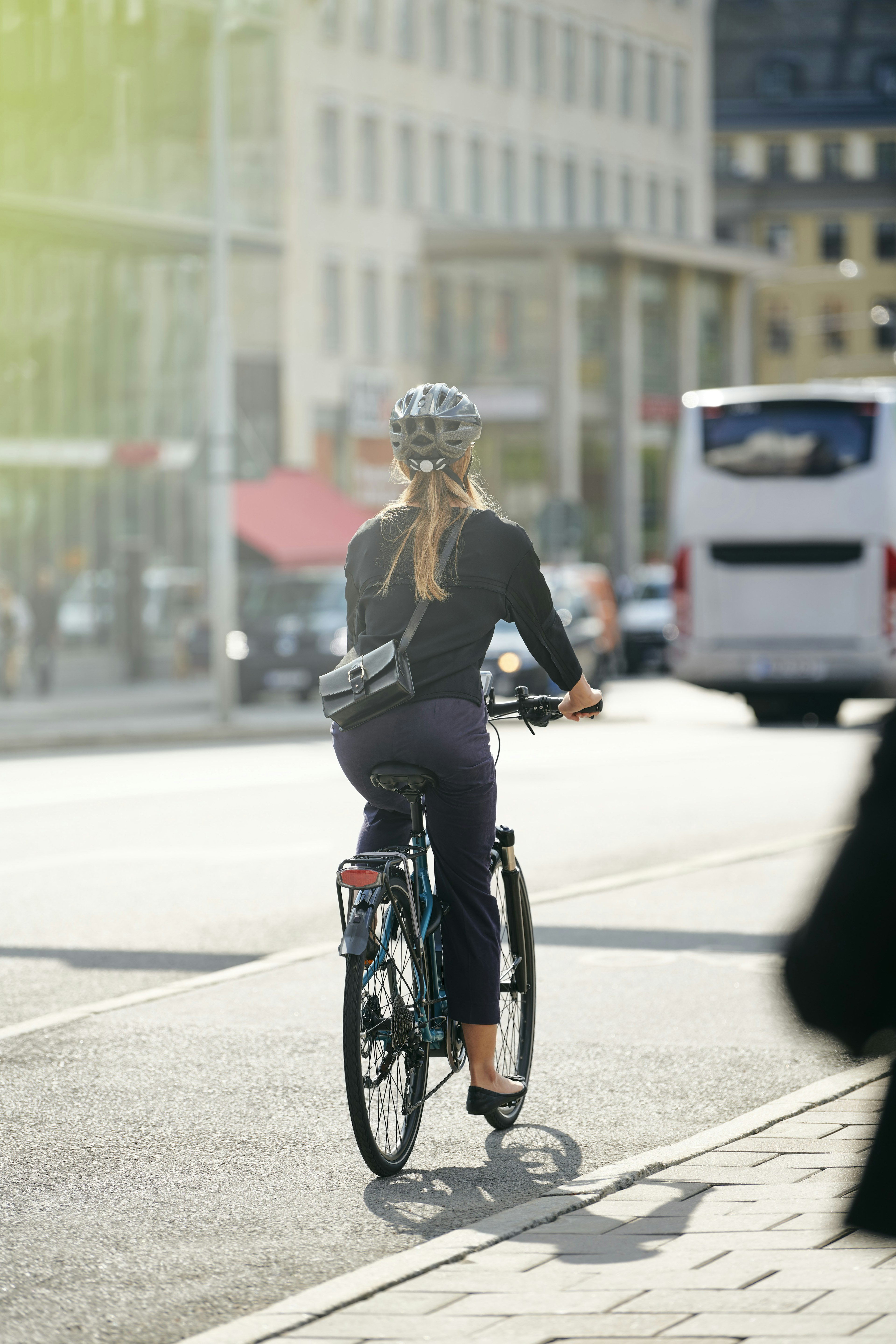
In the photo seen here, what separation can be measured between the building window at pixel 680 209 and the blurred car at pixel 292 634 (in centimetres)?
3805

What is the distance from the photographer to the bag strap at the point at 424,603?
18.2 ft

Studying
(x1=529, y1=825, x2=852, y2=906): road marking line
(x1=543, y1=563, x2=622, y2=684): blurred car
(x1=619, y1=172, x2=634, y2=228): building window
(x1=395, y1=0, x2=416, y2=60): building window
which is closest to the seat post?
(x1=529, y1=825, x2=852, y2=906): road marking line

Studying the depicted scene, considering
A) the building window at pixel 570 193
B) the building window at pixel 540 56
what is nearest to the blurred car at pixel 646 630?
the building window at pixel 570 193

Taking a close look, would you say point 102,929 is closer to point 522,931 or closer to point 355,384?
point 522,931

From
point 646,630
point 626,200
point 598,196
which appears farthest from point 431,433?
point 626,200

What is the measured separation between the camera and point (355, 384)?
52.3 metres

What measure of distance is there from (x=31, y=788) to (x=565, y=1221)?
41.9 ft

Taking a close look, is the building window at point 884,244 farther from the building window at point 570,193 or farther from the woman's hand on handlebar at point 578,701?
the woman's hand on handlebar at point 578,701

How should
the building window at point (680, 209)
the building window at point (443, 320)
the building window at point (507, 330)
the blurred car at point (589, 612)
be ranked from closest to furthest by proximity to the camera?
the blurred car at point (589, 612), the building window at point (443, 320), the building window at point (507, 330), the building window at point (680, 209)

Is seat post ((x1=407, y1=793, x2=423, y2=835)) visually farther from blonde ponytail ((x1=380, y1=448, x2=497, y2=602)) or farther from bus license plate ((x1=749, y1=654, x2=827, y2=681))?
bus license plate ((x1=749, y1=654, x2=827, y2=681))

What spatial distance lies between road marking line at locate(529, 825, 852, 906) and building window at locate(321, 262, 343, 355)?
40158 millimetres

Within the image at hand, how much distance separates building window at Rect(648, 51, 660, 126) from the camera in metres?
67.2

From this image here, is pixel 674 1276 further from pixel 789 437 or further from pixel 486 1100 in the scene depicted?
pixel 789 437

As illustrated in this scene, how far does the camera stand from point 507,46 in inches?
2357
